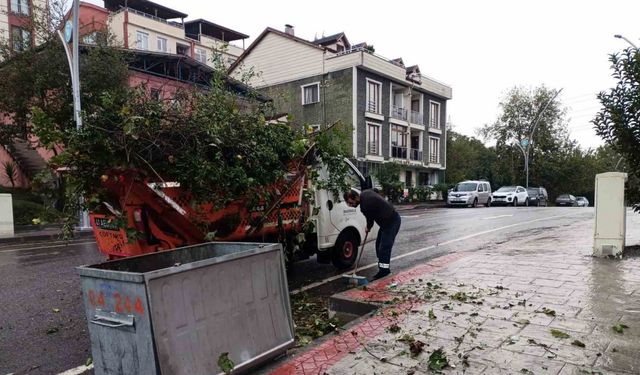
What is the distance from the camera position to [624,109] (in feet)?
27.5

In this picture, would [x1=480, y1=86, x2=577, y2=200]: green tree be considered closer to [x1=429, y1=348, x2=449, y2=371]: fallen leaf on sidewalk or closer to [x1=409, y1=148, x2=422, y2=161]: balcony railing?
[x1=409, y1=148, x2=422, y2=161]: balcony railing

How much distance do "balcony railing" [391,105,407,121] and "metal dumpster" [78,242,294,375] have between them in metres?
34.5

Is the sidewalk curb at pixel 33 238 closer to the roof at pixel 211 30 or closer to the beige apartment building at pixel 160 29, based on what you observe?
the beige apartment building at pixel 160 29

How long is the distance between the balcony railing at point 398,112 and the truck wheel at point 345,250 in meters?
30.0

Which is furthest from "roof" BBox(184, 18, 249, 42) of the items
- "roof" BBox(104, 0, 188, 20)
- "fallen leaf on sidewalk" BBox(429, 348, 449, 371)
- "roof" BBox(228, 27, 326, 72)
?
"fallen leaf on sidewalk" BBox(429, 348, 449, 371)

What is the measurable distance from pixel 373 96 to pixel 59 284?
30094 millimetres

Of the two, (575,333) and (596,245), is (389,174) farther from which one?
(575,333)

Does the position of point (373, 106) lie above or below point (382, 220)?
above

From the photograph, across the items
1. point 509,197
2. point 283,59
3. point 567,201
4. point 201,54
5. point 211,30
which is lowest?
point 567,201

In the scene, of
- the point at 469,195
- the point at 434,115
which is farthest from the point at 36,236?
the point at 434,115

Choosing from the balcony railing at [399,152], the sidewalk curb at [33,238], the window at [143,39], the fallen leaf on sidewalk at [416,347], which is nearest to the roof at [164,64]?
the window at [143,39]

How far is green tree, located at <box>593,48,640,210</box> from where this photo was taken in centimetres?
826

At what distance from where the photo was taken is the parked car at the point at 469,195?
31016 mm

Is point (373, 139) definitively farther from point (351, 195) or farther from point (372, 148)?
point (351, 195)
